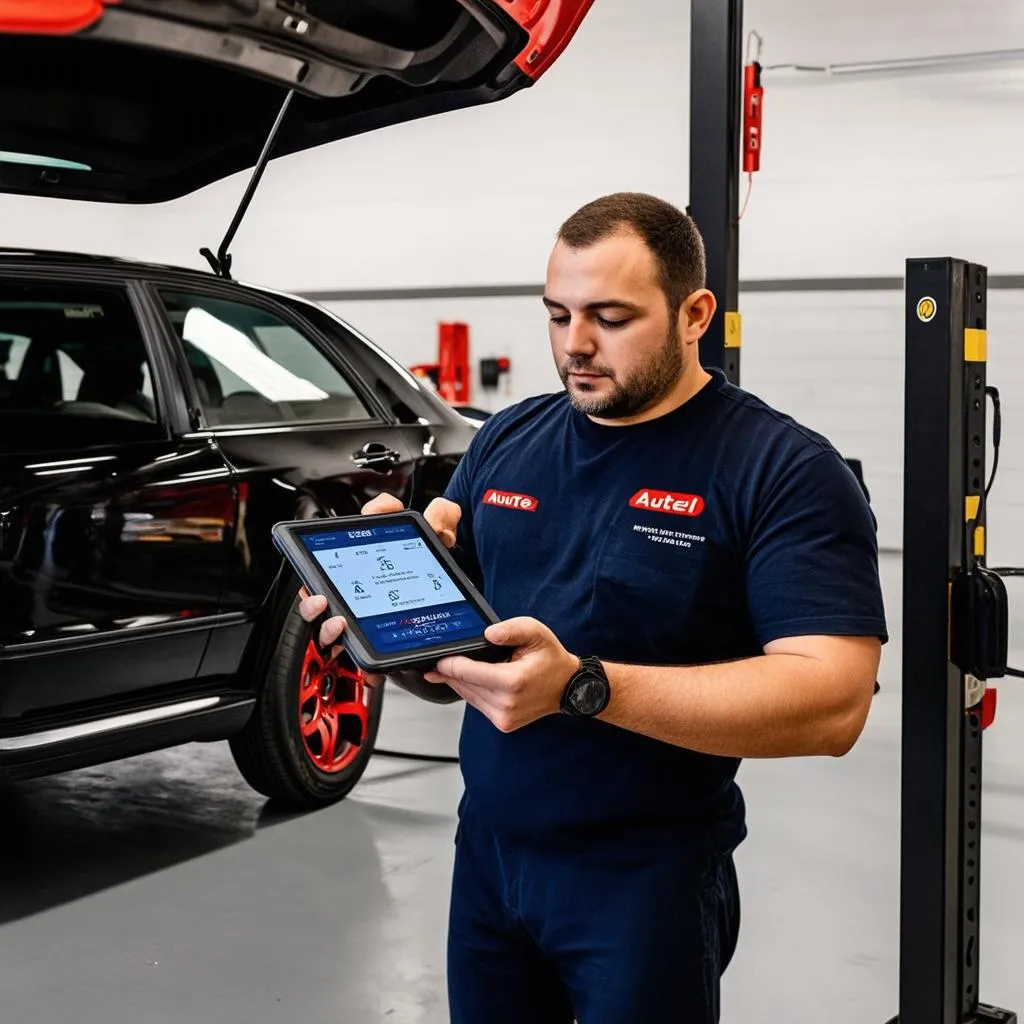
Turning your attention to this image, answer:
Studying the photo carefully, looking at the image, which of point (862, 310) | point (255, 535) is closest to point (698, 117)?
point (255, 535)

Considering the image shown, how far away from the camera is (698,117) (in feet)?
12.5

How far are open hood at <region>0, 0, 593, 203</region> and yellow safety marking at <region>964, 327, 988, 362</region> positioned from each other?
33.2 inches

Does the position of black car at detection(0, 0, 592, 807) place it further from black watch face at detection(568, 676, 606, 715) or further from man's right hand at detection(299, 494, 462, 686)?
black watch face at detection(568, 676, 606, 715)

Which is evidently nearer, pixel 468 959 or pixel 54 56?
pixel 468 959

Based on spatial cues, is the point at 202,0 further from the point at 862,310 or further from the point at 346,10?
the point at 862,310

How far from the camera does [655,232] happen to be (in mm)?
1555

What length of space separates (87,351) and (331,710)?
49.9 inches

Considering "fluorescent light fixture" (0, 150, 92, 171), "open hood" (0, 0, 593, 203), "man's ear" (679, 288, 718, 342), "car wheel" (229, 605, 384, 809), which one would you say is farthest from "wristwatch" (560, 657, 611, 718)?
"car wheel" (229, 605, 384, 809)

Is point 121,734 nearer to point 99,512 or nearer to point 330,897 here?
point 99,512

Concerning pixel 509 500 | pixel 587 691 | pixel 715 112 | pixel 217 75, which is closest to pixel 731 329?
pixel 715 112

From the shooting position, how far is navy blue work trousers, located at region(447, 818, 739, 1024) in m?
1.55

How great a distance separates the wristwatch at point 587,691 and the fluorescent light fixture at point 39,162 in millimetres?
1544

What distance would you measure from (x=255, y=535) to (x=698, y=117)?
168 cm

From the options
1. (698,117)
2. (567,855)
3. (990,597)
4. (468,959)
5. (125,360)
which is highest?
(698,117)
